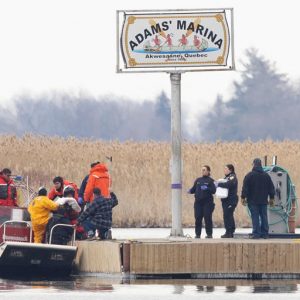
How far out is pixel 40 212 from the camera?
31.3 m

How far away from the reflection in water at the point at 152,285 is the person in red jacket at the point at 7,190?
3.21 m

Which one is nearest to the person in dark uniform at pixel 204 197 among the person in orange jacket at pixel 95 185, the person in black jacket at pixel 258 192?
the person in black jacket at pixel 258 192

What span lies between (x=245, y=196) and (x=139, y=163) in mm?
17768

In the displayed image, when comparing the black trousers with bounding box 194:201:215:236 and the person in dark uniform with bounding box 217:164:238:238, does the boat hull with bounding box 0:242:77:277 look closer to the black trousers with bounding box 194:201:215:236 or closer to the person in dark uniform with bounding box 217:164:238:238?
the black trousers with bounding box 194:201:215:236

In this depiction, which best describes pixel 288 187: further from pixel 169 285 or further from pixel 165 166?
pixel 165 166

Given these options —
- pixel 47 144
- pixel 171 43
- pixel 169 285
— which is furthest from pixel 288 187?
pixel 47 144

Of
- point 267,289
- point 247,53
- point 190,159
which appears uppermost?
point 247,53

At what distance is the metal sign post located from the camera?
3412cm

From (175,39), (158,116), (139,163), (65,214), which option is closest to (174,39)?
(175,39)

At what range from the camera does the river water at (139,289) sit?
1011 inches

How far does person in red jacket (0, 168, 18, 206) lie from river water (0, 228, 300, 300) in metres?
3.07

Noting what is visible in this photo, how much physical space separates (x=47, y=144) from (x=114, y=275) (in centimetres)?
2204

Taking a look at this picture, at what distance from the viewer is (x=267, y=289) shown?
27156 mm

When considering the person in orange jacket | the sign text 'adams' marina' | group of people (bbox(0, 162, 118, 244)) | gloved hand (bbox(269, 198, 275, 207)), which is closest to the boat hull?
group of people (bbox(0, 162, 118, 244))
